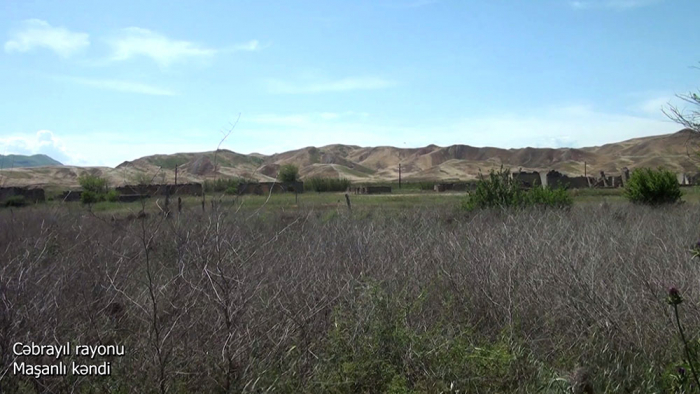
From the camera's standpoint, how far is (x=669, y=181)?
27422mm

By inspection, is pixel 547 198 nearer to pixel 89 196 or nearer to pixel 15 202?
pixel 89 196

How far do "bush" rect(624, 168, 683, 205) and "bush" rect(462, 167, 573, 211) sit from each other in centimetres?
627

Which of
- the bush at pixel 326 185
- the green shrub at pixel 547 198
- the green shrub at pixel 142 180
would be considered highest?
the green shrub at pixel 142 180

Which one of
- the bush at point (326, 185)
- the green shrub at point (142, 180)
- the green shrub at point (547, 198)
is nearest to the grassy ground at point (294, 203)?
the green shrub at point (142, 180)

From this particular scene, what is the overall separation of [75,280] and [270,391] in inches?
125

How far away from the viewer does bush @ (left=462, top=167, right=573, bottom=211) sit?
2147 centimetres

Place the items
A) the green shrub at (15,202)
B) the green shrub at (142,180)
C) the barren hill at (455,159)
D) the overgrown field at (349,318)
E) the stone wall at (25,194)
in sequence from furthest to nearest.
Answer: the barren hill at (455,159), the stone wall at (25,194), the green shrub at (15,202), the green shrub at (142,180), the overgrown field at (349,318)

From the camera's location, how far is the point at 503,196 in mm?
21578

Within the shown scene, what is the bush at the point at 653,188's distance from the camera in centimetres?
2705

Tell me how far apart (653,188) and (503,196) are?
30.3 ft

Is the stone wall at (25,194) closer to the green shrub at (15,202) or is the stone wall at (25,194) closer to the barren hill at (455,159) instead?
the green shrub at (15,202)

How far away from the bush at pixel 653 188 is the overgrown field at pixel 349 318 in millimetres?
18680

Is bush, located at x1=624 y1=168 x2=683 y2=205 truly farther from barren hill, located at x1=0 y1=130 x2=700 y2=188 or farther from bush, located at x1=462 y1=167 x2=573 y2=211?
barren hill, located at x1=0 y1=130 x2=700 y2=188

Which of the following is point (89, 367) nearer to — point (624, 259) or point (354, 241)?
point (354, 241)
